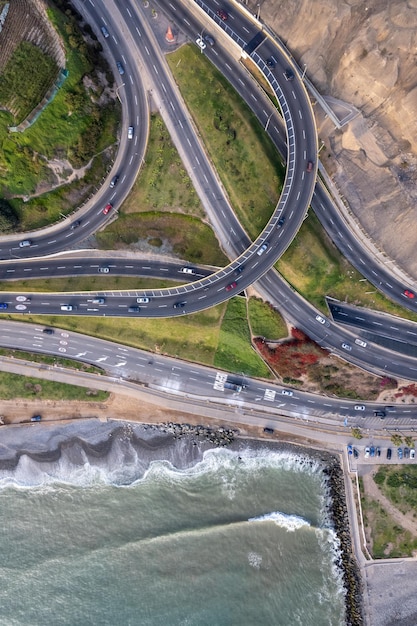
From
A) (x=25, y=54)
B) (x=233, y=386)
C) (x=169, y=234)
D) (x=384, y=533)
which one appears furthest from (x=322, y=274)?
(x=25, y=54)

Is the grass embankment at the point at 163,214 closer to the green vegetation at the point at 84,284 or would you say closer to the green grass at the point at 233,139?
the green vegetation at the point at 84,284

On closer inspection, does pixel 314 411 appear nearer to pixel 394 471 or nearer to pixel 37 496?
pixel 394 471

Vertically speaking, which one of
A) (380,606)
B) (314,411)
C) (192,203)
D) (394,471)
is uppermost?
(192,203)

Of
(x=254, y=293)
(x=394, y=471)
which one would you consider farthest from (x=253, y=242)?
(x=394, y=471)

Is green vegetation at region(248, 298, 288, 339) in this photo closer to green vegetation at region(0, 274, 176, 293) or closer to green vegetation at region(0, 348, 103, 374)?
green vegetation at region(0, 274, 176, 293)

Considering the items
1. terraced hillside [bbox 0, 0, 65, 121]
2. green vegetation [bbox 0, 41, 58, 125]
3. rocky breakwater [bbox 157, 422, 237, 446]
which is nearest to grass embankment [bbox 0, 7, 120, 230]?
terraced hillside [bbox 0, 0, 65, 121]

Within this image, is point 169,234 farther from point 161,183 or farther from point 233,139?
point 233,139
